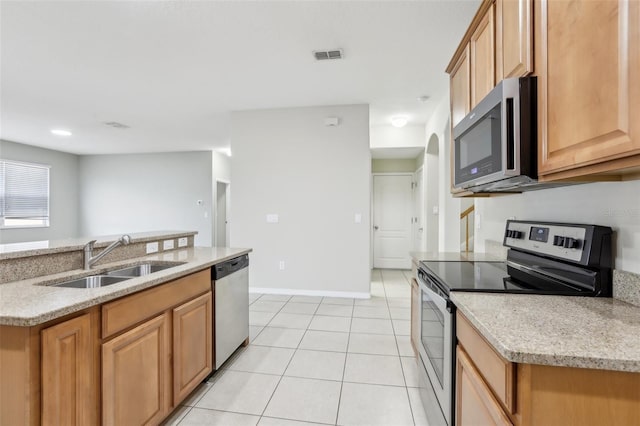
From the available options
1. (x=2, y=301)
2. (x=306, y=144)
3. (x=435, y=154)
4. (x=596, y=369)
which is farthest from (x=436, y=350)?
(x=435, y=154)

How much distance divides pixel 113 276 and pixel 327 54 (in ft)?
8.12

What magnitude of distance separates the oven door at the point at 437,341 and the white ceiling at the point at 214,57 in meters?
1.99

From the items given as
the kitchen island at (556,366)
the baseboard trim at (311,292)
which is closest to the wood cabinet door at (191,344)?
the kitchen island at (556,366)

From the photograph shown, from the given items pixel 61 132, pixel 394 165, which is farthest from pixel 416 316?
pixel 61 132

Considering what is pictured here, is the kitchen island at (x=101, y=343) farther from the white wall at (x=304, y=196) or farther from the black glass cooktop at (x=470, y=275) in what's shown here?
the white wall at (x=304, y=196)

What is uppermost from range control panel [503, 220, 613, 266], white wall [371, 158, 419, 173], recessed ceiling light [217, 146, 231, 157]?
recessed ceiling light [217, 146, 231, 157]

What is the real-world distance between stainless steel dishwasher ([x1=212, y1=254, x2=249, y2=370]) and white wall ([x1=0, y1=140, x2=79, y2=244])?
6395 mm

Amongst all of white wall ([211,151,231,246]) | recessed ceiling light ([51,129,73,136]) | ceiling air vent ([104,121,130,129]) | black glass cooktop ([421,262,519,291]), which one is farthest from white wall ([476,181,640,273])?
recessed ceiling light ([51,129,73,136])

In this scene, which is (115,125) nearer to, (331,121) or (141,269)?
(331,121)

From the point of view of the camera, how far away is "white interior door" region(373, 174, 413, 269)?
6121 millimetres

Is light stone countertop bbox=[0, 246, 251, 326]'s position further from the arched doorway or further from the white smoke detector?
the arched doorway

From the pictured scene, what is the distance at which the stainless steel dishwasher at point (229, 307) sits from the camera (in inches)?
86.1

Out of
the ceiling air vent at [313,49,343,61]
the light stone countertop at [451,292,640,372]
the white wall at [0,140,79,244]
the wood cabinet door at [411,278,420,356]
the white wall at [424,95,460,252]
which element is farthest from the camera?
the white wall at [0,140,79,244]

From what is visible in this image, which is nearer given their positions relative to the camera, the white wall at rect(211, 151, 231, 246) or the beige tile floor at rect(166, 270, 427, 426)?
the beige tile floor at rect(166, 270, 427, 426)
